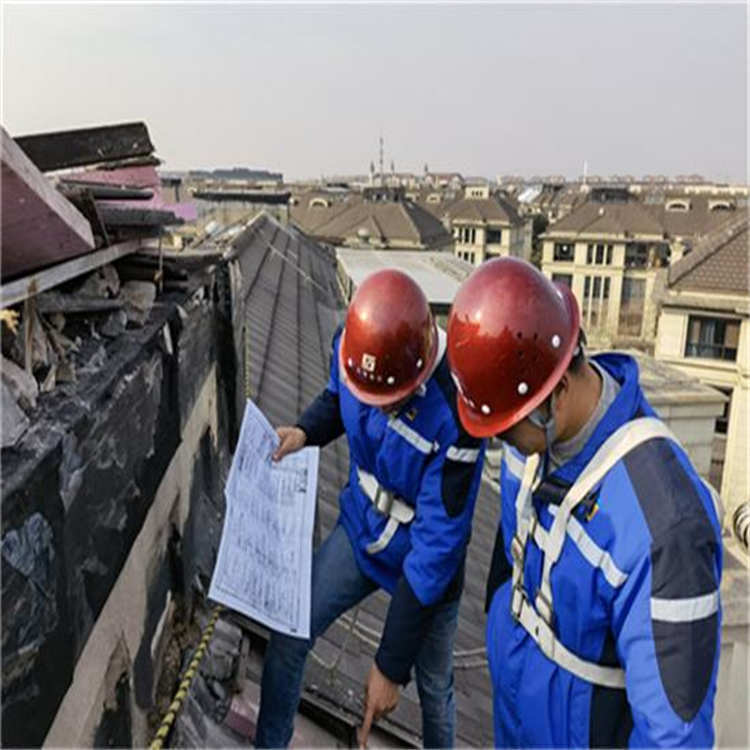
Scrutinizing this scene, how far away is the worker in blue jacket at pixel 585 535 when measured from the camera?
1628 millimetres

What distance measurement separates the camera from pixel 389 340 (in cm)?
244

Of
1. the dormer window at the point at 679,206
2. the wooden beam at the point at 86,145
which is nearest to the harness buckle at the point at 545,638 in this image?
the wooden beam at the point at 86,145

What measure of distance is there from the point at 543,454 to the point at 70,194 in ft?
4.75

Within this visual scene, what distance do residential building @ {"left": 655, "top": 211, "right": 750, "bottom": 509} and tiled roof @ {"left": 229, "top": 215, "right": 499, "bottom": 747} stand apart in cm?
1200

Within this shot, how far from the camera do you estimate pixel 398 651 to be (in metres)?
2.46

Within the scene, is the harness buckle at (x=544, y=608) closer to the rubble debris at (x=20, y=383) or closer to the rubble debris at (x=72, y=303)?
the rubble debris at (x=20, y=383)

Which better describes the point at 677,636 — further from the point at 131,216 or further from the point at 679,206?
the point at 679,206

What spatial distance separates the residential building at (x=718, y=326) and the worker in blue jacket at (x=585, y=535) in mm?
19147

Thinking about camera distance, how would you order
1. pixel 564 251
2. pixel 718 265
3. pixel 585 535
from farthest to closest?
pixel 564 251 → pixel 718 265 → pixel 585 535

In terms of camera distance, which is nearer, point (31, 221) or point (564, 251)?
point (31, 221)

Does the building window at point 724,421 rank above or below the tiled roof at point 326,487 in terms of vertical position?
below

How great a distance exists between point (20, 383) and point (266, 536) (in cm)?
135

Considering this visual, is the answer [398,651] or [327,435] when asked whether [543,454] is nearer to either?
[398,651]

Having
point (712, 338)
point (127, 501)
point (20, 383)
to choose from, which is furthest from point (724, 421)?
point (20, 383)
